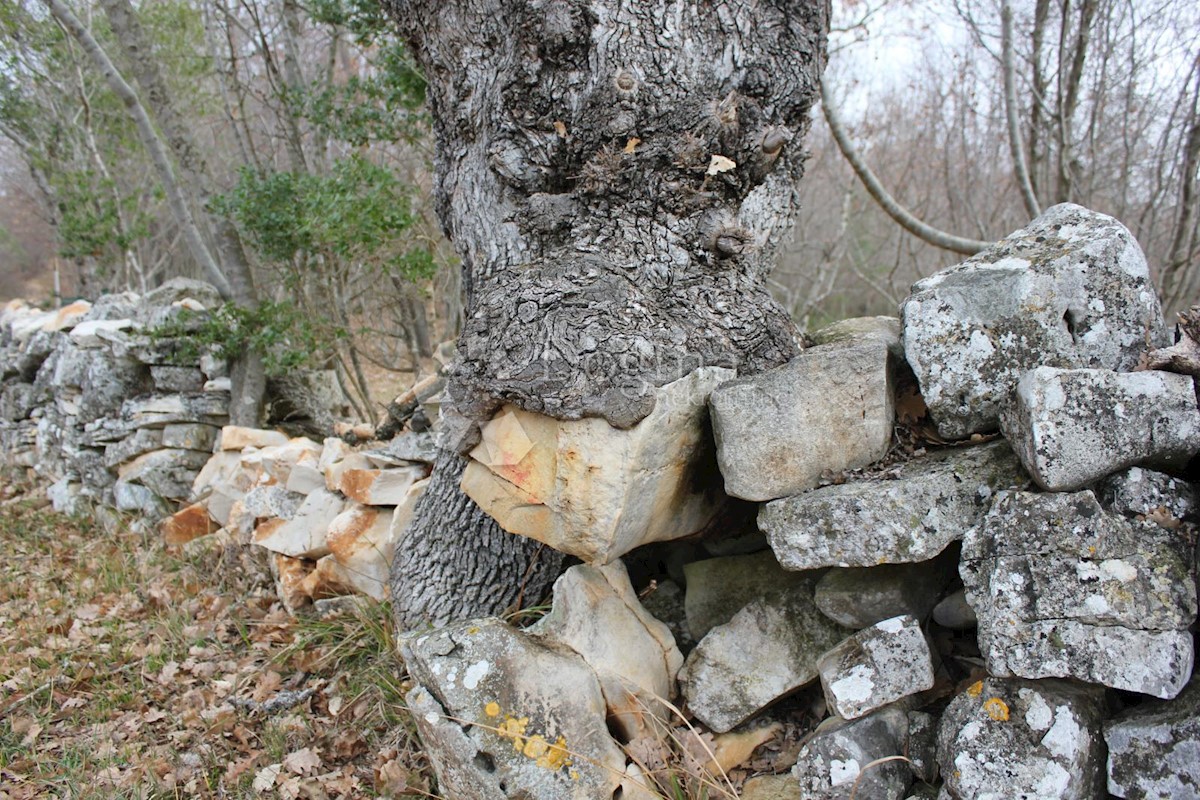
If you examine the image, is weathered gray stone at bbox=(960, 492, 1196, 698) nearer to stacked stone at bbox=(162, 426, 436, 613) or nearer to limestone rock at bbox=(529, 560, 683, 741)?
limestone rock at bbox=(529, 560, 683, 741)

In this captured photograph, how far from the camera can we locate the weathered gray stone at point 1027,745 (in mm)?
2064

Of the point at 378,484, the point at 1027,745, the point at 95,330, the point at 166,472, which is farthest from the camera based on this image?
the point at 95,330

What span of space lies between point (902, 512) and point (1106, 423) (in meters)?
0.57

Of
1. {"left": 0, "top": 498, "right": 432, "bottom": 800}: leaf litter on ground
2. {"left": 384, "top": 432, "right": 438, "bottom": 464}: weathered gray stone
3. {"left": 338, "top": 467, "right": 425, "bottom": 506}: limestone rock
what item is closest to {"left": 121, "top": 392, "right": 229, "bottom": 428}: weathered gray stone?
{"left": 0, "top": 498, "right": 432, "bottom": 800}: leaf litter on ground

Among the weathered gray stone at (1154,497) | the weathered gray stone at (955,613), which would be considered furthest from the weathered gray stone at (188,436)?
the weathered gray stone at (1154,497)

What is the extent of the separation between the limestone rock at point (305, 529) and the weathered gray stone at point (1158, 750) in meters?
3.63

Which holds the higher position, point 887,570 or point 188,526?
point 887,570

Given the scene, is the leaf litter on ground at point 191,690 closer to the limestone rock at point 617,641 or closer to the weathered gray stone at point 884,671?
the limestone rock at point 617,641

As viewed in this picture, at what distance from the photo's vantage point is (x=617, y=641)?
9.33 ft

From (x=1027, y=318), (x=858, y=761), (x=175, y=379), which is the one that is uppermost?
(x=1027, y=318)

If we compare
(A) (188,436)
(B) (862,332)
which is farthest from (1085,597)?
(A) (188,436)

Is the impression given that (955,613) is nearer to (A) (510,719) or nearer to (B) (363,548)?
(A) (510,719)

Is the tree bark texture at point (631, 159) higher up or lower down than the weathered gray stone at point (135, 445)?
higher up

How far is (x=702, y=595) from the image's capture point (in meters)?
3.07
